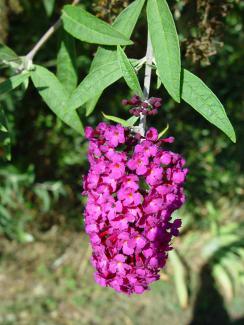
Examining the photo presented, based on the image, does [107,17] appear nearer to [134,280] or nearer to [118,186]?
[118,186]

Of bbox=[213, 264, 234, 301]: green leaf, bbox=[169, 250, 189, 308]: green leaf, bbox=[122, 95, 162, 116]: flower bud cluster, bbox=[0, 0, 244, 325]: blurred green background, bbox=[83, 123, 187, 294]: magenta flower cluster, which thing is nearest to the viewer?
bbox=[83, 123, 187, 294]: magenta flower cluster

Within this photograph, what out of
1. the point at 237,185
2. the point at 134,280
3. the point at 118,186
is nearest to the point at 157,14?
the point at 118,186

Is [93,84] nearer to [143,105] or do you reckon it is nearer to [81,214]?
[143,105]

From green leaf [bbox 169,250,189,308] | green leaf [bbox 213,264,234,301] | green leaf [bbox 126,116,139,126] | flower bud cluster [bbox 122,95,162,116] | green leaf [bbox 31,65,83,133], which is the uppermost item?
flower bud cluster [bbox 122,95,162,116]

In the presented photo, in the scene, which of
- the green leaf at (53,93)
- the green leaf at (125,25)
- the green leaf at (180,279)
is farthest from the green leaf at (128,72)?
the green leaf at (180,279)

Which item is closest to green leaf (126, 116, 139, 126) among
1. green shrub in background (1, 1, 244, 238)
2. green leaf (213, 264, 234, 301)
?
green shrub in background (1, 1, 244, 238)

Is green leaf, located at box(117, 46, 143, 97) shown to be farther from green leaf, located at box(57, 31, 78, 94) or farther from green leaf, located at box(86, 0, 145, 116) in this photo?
green leaf, located at box(57, 31, 78, 94)

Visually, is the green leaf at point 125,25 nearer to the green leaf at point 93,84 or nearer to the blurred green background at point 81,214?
the green leaf at point 93,84
